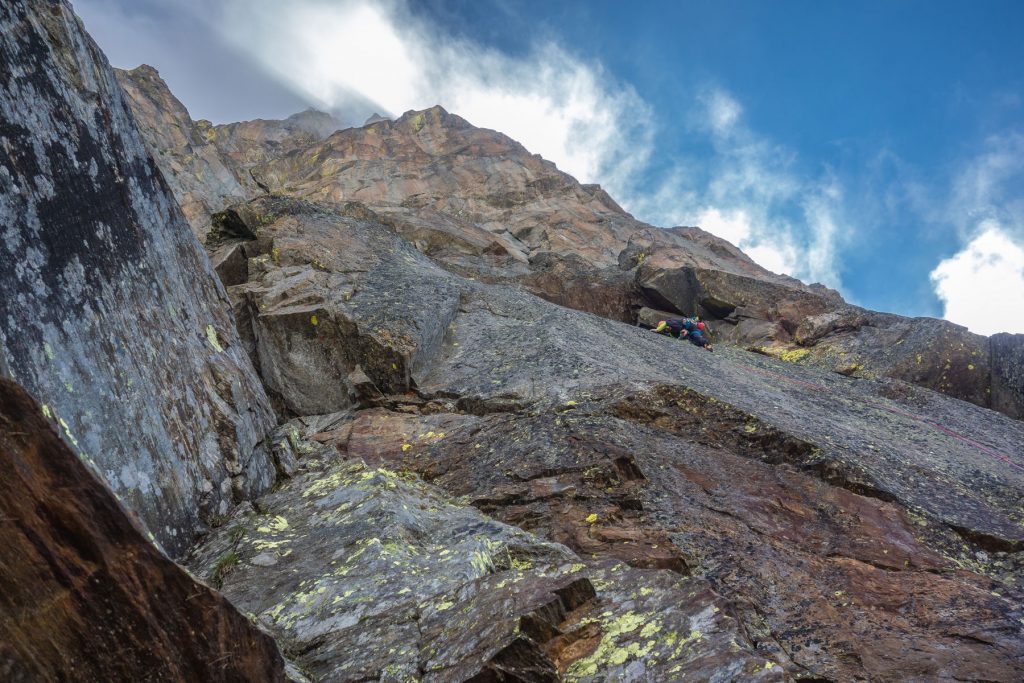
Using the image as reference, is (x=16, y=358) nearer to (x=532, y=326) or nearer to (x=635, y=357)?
(x=532, y=326)

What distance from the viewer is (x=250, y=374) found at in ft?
40.7

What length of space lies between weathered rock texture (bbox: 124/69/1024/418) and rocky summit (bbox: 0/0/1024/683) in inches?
399

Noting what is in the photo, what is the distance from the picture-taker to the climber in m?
27.2

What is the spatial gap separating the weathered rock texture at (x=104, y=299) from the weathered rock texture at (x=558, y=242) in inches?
991

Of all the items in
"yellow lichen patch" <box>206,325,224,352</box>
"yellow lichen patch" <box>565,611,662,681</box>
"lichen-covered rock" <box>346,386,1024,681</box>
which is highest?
"yellow lichen patch" <box>206,325,224,352</box>

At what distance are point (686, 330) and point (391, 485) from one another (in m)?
20.8

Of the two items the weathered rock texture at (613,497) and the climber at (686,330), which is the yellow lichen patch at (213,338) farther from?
the climber at (686,330)

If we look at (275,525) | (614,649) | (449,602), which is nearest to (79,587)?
(449,602)

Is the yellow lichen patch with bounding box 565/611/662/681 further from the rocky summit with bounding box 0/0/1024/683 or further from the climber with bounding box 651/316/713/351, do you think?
the climber with bounding box 651/316/713/351

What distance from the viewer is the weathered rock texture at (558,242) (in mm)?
28953

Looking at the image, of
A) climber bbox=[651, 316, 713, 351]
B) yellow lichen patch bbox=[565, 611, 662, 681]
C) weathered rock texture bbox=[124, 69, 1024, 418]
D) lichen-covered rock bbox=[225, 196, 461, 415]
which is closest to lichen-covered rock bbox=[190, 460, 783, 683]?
yellow lichen patch bbox=[565, 611, 662, 681]

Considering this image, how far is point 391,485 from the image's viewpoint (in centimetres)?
1011

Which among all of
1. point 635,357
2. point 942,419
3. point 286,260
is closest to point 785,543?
point 635,357

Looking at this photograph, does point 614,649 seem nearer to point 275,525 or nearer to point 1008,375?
point 275,525
